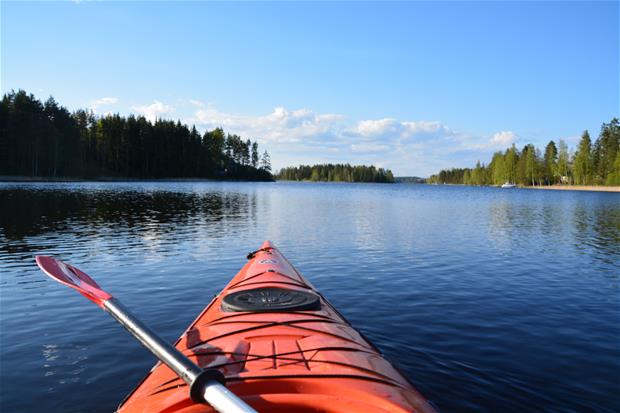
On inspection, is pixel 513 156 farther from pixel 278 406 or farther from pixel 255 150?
pixel 278 406

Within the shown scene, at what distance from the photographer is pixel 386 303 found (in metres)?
10.7

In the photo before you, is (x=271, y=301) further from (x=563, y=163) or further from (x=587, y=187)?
(x=563, y=163)

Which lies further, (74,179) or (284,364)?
(74,179)

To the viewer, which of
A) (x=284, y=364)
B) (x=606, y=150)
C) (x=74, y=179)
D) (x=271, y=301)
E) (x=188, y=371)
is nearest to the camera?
(x=188, y=371)

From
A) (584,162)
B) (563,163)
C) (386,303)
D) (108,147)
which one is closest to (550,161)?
(563,163)

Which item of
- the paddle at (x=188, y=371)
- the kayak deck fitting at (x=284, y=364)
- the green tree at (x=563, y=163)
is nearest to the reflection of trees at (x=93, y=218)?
the paddle at (x=188, y=371)

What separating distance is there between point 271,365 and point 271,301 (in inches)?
80.1

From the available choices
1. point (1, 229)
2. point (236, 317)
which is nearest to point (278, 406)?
point (236, 317)

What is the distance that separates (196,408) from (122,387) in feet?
12.3

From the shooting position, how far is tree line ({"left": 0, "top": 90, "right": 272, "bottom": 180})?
242 ft

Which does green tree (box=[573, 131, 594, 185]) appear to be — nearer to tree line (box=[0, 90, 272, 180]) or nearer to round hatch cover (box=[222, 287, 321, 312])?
tree line (box=[0, 90, 272, 180])

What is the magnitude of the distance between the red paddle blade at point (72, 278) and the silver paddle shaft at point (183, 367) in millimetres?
802

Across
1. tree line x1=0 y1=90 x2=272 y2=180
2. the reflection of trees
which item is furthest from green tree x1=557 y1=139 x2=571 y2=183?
the reflection of trees

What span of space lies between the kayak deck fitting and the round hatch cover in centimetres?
1
